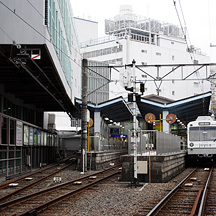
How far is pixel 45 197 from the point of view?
12.3 metres

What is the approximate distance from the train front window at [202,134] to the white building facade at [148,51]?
5383cm

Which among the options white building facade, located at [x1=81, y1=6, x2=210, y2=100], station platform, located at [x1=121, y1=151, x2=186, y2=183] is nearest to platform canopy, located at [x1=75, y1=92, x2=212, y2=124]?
station platform, located at [x1=121, y1=151, x2=186, y2=183]

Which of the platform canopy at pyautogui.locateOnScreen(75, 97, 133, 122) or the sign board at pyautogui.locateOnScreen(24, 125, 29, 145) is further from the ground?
the platform canopy at pyautogui.locateOnScreen(75, 97, 133, 122)

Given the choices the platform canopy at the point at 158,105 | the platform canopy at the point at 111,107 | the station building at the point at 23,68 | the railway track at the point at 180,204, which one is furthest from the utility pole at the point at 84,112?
the platform canopy at the point at 158,105

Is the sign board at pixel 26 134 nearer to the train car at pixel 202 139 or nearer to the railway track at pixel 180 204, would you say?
A: the train car at pixel 202 139

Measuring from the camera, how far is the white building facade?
85250mm

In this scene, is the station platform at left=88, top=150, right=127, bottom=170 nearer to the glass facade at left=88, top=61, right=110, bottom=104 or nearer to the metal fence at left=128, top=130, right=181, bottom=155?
the metal fence at left=128, top=130, right=181, bottom=155

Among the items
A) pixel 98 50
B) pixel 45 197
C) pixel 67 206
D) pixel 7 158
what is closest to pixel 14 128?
pixel 7 158

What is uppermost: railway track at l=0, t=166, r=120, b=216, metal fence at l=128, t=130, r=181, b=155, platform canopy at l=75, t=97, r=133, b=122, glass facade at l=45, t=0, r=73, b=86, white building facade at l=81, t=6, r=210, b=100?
white building facade at l=81, t=6, r=210, b=100

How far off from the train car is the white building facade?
53.9 m

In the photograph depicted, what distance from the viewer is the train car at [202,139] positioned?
2631 cm

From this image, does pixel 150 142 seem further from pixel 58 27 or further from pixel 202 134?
pixel 58 27

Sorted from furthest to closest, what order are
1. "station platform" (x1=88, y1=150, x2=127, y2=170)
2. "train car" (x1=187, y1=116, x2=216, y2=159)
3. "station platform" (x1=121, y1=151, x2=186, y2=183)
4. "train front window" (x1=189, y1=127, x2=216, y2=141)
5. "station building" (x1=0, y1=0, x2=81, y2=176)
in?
1. "train front window" (x1=189, y1=127, x2=216, y2=141)
2. "train car" (x1=187, y1=116, x2=216, y2=159)
3. "station platform" (x1=88, y1=150, x2=127, y2=170)
4. "station building" (x1=0, y1=0, x2=81, y2=176)
5. "station platform" (x1=121, y1=151, x2=186, y2=183)

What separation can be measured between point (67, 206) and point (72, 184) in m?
5.66
